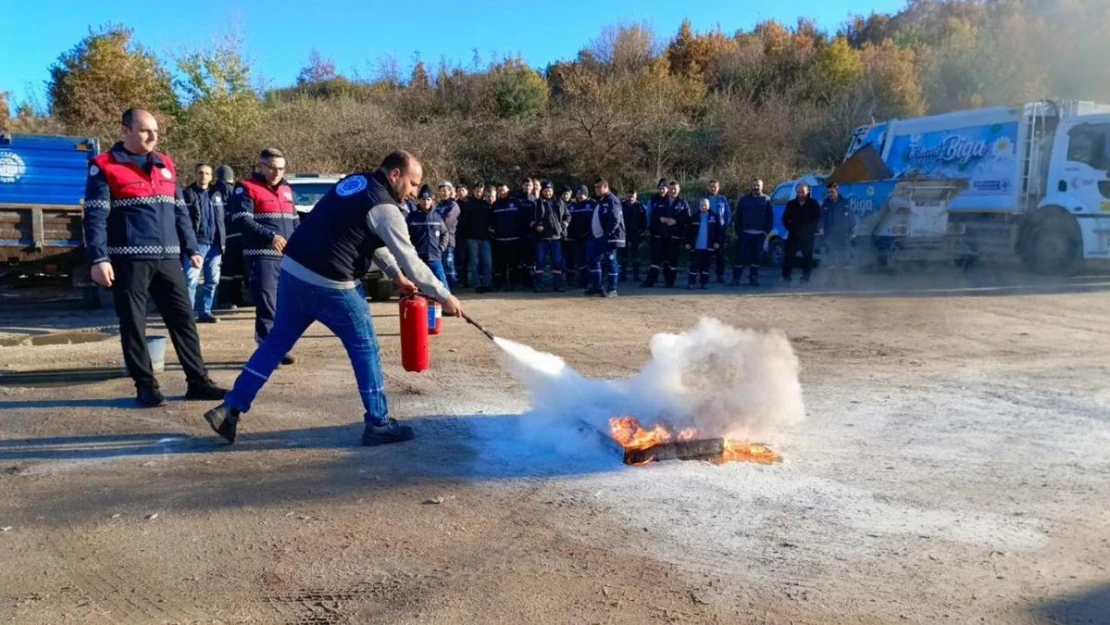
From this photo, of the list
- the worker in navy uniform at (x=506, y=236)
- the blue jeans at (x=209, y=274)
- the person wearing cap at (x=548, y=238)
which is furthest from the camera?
the worker in navy uniform at (x=506, y=236)

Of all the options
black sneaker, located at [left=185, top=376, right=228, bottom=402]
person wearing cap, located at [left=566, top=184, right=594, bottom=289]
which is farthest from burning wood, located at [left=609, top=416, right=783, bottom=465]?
person wearing cap, located at [left=566, top=184, right=594, bottom=289]

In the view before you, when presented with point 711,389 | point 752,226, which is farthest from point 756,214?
point 711,389

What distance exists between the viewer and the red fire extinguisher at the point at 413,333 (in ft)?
18.9

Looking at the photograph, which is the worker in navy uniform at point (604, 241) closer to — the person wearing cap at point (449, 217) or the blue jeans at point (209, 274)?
the person wearing cap at point (449, 217)

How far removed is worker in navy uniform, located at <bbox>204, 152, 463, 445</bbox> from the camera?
16.8ft

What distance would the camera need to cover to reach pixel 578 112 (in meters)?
28.2

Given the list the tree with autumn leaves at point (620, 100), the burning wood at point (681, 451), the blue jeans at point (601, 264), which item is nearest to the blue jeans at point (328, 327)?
the burning wood at point (681, 451)

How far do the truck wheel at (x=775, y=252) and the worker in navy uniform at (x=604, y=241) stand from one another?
6030mm

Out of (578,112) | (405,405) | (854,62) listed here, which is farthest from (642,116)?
(405,405)

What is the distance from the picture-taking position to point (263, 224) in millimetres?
7895

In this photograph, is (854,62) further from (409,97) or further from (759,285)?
(759,285)

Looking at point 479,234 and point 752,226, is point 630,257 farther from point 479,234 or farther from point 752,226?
point 479,234

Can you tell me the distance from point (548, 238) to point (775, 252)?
6613 millimetres

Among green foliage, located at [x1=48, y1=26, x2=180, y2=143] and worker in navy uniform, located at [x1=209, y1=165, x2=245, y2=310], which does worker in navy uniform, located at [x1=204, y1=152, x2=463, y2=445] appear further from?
green foliage, located at [x1=48, y1=26, x2=180, y2=143]
